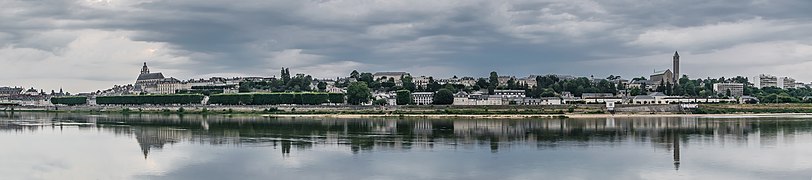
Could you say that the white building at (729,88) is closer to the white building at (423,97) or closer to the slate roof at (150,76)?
the white building at (423,97)

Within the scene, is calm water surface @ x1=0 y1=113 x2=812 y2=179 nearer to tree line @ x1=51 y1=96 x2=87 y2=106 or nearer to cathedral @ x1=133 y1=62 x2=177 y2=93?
tree line @ x1=51 y1=96 x2=87 y2=106

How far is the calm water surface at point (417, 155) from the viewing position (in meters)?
19.1

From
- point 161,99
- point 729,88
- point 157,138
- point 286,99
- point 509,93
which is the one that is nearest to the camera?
point 157,138

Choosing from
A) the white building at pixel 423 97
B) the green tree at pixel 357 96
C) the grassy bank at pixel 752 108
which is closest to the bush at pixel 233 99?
the green tree at pixel 357 96

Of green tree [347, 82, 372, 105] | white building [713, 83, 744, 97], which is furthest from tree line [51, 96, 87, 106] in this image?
white building [713, 83, 744, 97]

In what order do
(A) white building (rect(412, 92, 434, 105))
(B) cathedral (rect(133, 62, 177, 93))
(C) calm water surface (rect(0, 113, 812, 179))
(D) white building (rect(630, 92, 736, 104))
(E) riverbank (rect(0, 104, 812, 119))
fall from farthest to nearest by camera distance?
(B) cathedral (rect(133, 62, 177, 93)), (A) white building (rect(412, 92, 434, 105)), (D) white building (rect(630, 92, 736, 104)), (E) riverbank (rect(0, 104, 812, 119)), (C) calm water surface (rect(0, 113, 812, 179))

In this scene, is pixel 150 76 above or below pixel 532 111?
above

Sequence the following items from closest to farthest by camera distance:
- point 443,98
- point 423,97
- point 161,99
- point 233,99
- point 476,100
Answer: point 443,98
point 476,100
point 423,97
point 233,99
point 161,99

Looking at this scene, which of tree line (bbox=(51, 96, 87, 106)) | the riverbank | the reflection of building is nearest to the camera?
the reflection of building

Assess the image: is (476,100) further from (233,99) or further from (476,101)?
(233,99)

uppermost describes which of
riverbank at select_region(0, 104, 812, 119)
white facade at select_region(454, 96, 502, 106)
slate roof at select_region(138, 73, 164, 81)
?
slate roof at select_region(138, 73, 164, 81)

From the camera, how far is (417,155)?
23.2m

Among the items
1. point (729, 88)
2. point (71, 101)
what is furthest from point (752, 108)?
point (71, 101)

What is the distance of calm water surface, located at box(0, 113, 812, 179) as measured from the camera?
1911 cm
